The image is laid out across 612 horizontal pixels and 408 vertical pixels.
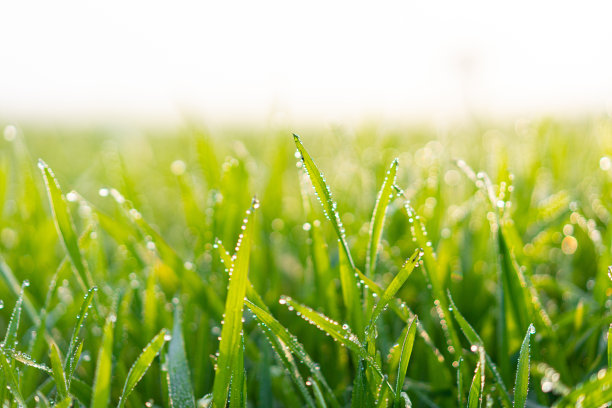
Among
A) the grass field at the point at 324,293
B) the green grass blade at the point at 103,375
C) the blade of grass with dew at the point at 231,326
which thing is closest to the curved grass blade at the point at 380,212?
the grass field at the point at 324,293

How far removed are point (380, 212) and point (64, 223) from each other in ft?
1.04

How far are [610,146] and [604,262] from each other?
1.06 ft

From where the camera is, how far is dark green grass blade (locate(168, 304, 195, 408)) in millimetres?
485

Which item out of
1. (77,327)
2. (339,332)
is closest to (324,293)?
(339,332)

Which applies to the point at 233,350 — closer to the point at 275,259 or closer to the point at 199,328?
the point at 199,328

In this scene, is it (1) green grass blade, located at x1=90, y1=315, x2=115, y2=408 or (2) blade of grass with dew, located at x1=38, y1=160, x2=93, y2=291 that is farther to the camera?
(2) blade of grass with dew, located at x1=38, y1=160, x2=93, y2=291

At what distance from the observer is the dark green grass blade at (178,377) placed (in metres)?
0.48

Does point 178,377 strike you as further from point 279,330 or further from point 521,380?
point 521,380

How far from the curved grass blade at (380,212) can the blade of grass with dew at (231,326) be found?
12 cm

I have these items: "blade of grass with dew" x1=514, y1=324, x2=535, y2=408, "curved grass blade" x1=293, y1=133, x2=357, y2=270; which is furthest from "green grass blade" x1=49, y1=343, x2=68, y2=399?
"blade of grass with dew" x1=514, y1=324, x2=535, y2=408

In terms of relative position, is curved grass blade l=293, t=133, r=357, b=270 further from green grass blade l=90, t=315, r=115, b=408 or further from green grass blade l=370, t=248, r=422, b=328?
green grass blade l=90, t=315, r=115, b=408

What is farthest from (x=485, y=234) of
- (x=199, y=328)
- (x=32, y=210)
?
(x=32, y=210)

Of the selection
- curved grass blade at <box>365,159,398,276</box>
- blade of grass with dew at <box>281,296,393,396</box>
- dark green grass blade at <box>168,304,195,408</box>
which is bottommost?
dark green grass blade at <box>168,304,195,408</box>

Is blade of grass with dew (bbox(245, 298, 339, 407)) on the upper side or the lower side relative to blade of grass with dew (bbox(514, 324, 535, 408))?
upper
